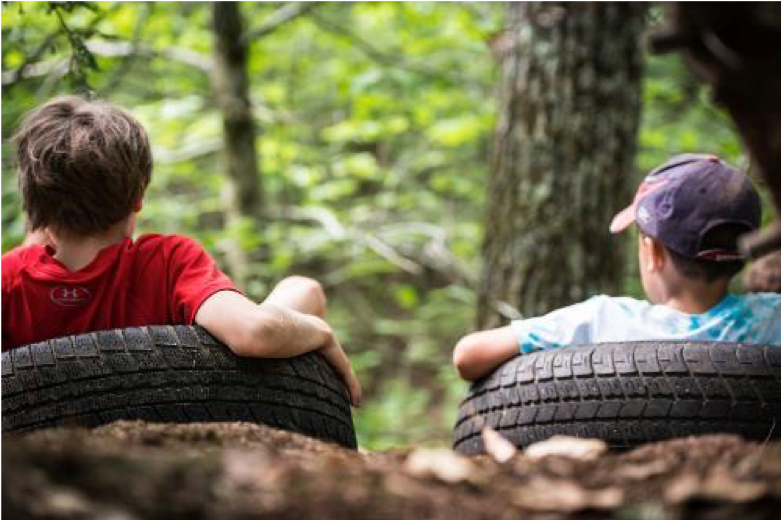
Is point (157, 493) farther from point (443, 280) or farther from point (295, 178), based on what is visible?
point (443, 280)

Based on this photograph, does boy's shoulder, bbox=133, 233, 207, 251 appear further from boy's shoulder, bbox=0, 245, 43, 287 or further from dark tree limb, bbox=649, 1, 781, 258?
dark tree limb, bbox=649, 1, 781, 258

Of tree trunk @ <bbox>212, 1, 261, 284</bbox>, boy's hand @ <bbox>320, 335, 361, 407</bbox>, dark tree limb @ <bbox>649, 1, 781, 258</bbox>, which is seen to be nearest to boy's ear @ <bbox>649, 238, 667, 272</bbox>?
boy's hand @ <bbox>320, 335, 361, 407</bbox>

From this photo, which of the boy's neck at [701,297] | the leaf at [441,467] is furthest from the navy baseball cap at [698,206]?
the leaf at [441,467]

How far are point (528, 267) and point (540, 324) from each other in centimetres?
198

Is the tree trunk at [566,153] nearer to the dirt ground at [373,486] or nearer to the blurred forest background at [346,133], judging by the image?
the blurred forest background at [346,133]

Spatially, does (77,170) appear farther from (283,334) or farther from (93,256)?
(283,334)

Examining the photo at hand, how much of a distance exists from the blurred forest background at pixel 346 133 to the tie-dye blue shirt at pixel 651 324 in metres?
1.69

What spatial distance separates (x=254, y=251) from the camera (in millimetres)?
8328

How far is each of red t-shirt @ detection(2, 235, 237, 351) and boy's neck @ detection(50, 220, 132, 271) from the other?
0.03 meters

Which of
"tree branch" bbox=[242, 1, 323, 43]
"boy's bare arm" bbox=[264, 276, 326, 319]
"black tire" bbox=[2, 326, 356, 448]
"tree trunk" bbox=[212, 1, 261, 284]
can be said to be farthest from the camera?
"tree trunk" bbox=[212, 1, 261, 284]

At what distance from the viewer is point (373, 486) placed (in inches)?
55.9

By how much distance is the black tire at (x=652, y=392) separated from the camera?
2689 millimetres

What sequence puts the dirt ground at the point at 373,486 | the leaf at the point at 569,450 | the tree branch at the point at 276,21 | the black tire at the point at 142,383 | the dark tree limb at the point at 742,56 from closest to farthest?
the dirt ground at the point at 373,486 < the dark tree limb at the point at 742,56 < the leaf at the point at 569,450 < the black tire at the point at 142,383 < the tree branch at the point at 276,21

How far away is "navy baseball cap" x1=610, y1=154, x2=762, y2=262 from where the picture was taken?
121 inches
